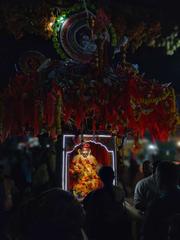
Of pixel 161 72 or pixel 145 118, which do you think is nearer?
pixel 145 118

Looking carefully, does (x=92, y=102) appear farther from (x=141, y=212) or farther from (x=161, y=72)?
Answer: (x=161, y=72)

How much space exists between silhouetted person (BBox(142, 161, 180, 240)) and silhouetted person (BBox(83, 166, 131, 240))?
1.44 m

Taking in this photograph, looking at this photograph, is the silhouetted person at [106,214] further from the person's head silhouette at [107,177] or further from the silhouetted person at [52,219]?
the silhouetted person at [52,219]

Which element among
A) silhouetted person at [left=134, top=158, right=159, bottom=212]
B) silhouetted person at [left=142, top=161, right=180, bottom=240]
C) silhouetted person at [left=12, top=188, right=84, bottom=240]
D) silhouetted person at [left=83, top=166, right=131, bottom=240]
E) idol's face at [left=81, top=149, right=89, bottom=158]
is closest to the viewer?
silhouetted person at [left=12, top=188, right=84, bottom=240]

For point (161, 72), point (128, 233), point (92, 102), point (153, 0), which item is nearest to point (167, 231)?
point (128, 233)

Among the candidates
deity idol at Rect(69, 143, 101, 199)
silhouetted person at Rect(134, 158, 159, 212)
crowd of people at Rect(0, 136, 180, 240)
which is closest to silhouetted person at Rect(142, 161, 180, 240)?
crowd of people at Rect(0, 136, 180, 240)

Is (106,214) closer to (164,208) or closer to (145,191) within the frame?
(164,208)

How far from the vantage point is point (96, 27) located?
748cm

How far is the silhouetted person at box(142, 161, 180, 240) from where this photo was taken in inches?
146

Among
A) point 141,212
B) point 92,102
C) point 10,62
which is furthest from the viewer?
point 10,62

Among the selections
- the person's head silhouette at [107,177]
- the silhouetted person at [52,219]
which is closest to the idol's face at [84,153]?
the person's head silhouette at [107,177]

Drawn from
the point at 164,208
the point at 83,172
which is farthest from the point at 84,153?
the point at 164,208

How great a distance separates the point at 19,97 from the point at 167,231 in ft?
13.7

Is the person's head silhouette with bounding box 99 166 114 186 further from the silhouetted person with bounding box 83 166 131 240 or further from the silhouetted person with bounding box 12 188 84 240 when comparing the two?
the silhouetted person with bounding box 12 188 84 240
